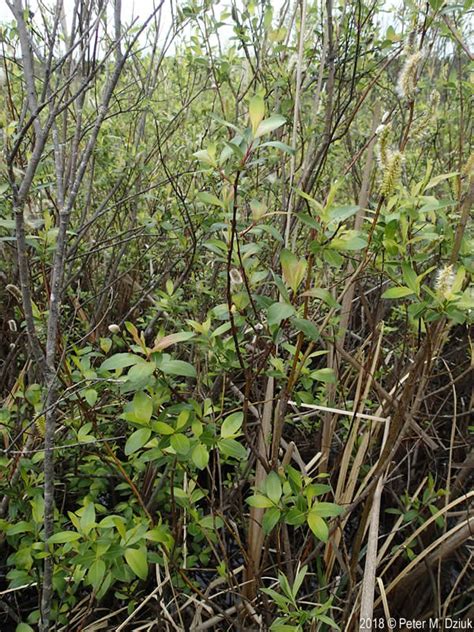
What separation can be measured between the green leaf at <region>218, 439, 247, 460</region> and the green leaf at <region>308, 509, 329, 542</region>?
19 centimetres

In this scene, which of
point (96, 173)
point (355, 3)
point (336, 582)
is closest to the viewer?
point (336, 582)

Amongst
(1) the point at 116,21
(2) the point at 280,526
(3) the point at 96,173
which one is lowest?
(2) the point at 280,526

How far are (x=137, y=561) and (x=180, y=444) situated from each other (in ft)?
0.91

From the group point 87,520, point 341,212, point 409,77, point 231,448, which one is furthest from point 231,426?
point 409,77

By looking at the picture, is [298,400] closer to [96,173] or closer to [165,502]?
[165,502]

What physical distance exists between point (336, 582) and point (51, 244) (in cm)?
120

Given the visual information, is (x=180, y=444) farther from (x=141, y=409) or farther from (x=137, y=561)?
(x=137, y=561)

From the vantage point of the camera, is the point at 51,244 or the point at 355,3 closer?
the point at 51,244

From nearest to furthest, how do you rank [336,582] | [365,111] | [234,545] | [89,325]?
1. [336,582]
2. [234,545]
3. [89,325]
4. [365,111]

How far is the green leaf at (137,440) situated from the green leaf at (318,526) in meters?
0.38

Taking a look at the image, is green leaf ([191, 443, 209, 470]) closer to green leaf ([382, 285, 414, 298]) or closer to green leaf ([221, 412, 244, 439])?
green leaf ([221, 412, 244, 439])

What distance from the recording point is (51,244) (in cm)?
138

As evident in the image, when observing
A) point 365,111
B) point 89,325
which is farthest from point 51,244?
point 365,111

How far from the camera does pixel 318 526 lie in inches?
39.2
